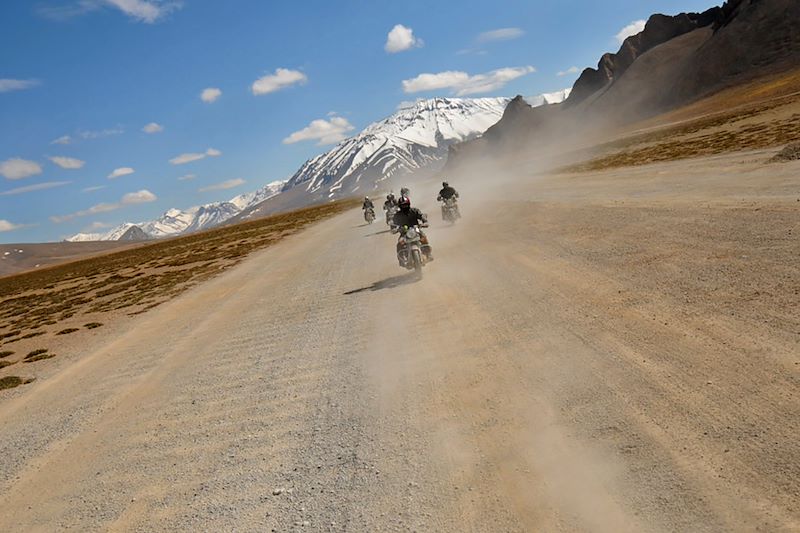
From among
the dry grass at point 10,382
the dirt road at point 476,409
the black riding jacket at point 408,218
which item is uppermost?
the black riding jacket at point 408,218

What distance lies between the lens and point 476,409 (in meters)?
6.08

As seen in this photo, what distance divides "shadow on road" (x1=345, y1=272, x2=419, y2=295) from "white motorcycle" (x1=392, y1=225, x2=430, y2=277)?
296mm

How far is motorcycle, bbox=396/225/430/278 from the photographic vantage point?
47.3 feet

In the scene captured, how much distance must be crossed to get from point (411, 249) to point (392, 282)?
1.23m

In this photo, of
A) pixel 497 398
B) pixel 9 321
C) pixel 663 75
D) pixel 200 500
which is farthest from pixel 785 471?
pixel 663 75

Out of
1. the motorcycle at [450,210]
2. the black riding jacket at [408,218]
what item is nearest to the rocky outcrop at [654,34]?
the motorcycle at [450,210]

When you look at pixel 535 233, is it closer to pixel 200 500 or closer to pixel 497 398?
pixel 497 398

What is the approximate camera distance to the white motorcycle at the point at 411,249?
47.3 ft

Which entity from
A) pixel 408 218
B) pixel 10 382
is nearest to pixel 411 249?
pixel 408 218

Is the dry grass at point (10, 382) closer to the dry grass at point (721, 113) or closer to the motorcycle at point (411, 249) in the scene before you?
the motorcycle at point (411, 249)

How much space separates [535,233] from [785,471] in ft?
45.1

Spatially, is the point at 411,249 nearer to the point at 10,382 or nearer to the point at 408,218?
the point at 408,218

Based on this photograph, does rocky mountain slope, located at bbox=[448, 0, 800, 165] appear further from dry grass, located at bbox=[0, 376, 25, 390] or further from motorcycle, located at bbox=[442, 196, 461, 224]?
dry grass, located at bbox=[0, 376, 25, 390]

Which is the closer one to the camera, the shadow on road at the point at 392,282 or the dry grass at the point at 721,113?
the shadow on road at the point at 392,282
